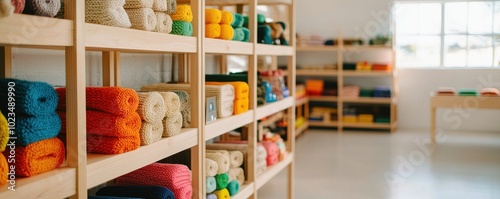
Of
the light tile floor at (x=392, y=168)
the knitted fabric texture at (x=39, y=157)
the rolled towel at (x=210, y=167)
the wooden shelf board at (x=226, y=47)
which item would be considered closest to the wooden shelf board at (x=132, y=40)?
the wooden shelf board at (x=226, y=47)

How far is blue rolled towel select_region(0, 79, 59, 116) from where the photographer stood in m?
1.52

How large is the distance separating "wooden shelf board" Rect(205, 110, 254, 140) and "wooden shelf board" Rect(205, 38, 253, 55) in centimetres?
36

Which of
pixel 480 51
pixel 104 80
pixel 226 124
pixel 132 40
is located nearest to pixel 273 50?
pixel 226 124

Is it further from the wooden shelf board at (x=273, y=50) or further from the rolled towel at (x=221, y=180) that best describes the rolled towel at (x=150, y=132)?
the wooden shelf board at (x=273, y=50)

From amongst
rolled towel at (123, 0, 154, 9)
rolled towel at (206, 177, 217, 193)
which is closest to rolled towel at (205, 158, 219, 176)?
rolled towel at (206, 177, 217, 193)

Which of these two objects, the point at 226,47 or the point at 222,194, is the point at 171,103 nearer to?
the point at 226,47

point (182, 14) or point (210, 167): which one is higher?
point (182, 14)

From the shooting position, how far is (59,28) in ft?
4.96

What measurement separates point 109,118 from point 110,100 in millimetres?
68

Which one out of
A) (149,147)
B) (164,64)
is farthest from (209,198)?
(164,64)

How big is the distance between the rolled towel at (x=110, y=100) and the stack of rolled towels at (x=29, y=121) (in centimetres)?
35

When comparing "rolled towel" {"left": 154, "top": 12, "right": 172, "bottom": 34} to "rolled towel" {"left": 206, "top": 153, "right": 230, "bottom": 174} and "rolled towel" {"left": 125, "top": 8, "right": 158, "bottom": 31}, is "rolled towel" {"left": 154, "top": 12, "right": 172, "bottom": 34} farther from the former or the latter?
"rolled towel" {"left": 206, "top": 153, "right": 230, "bottom": 174}

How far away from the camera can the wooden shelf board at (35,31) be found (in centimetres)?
135

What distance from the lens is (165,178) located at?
8.21ft
